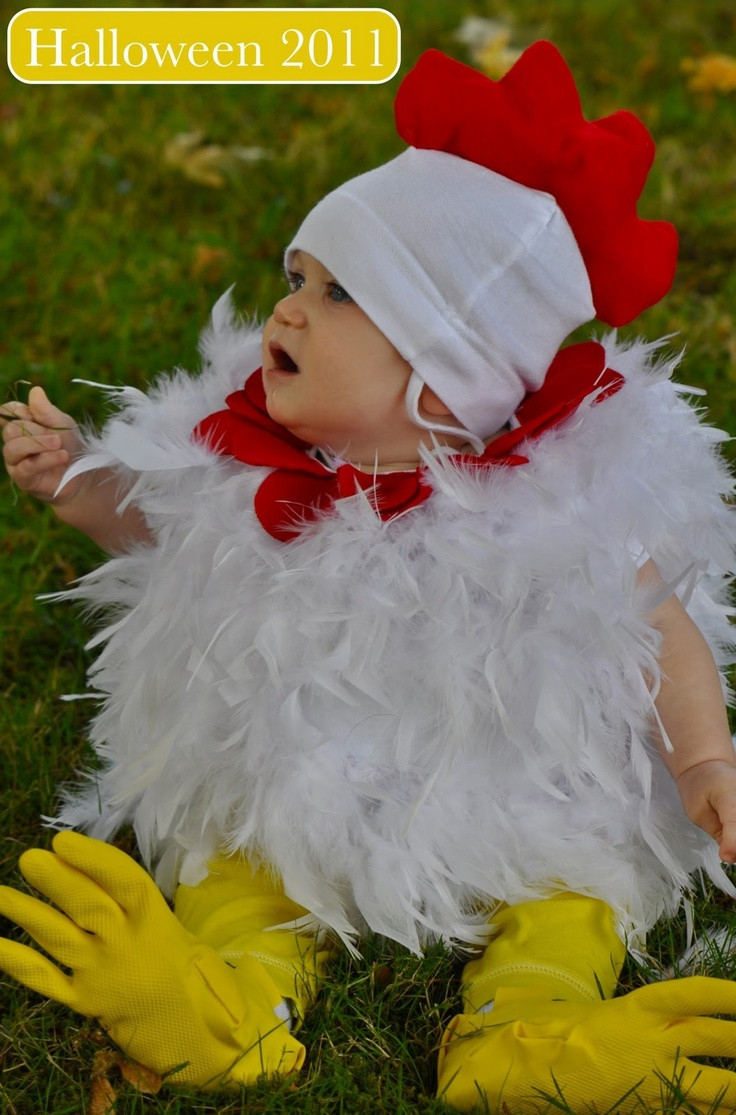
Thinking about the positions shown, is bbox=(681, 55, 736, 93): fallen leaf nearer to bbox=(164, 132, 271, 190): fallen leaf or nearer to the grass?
the grass

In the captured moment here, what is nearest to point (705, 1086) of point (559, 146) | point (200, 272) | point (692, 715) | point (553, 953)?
point (553, 953)

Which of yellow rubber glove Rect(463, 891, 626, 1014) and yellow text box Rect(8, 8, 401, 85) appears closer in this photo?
yellow rubber glove Rect(463, 891, 626, 1014)

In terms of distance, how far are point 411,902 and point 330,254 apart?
704 millimetres

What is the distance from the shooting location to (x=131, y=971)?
1.17 meters

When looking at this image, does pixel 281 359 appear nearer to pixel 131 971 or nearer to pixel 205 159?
pixel 131 971

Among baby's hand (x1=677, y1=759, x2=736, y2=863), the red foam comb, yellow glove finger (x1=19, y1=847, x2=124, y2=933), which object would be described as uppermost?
the red foam comb

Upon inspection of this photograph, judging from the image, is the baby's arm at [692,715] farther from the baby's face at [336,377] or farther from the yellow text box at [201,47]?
the yellow text box at [201,47]

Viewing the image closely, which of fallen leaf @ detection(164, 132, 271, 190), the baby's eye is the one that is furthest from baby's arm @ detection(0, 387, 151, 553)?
fallen leaf @ detection(164, 132, 271, 190)

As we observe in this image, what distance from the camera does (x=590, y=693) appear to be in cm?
133

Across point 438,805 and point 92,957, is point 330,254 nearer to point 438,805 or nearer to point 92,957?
point 438,805

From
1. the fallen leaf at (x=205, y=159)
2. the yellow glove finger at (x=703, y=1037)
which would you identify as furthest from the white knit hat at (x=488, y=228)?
the fallen leaf at (x=205, y=159)

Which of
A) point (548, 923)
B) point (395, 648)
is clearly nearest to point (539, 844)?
point (548, 923)

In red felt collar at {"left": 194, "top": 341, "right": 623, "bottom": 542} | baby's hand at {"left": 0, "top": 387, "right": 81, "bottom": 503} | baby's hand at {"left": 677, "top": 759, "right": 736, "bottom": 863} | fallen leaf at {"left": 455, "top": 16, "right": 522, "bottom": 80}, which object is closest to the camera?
baby's hand at {"left": 677, "top": 759, "right": 736, "bottom": 863}

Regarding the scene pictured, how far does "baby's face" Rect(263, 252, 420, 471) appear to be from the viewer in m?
1.38
